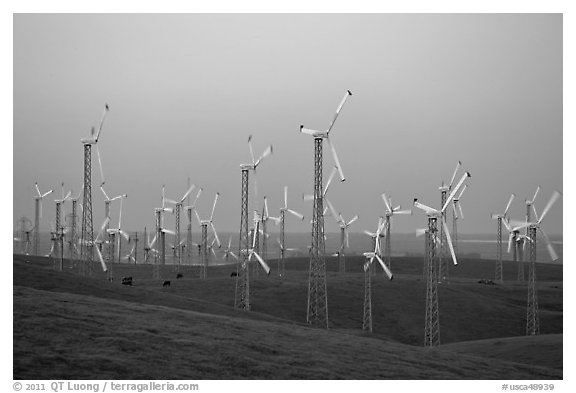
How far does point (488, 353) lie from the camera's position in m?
74.9

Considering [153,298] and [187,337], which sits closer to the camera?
[187,337]
